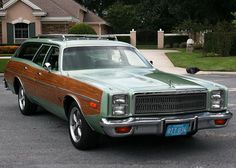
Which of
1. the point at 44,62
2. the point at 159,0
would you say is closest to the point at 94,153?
the point at 44,62

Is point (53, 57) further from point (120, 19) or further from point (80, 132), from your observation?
point (120, 19)

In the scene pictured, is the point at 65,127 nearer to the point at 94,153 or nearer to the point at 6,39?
the point at 94,153

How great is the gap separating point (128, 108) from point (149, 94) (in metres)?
0.33

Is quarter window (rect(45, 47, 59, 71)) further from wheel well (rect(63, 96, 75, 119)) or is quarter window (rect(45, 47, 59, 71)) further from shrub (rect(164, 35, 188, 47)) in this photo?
shrub (rect(164, 35, 188, 47))

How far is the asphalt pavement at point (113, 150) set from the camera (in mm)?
5992

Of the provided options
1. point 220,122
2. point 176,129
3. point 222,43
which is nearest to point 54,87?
point 176,129

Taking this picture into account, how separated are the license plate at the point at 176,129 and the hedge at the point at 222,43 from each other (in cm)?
2364

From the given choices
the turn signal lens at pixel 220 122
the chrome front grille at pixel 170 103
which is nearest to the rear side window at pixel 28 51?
the chrome front grille at pixel 170 103

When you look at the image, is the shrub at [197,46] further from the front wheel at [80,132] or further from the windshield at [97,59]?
the front wheel at [80,132]

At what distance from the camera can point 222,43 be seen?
29.0 meters

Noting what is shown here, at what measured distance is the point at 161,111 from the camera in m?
6.18

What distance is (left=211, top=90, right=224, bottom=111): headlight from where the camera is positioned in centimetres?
650

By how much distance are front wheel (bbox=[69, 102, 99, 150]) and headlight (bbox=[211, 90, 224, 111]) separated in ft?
5.45

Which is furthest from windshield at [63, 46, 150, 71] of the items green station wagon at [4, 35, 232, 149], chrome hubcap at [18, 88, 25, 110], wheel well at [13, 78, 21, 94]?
wheel well at [13, 78, 21, 94]
